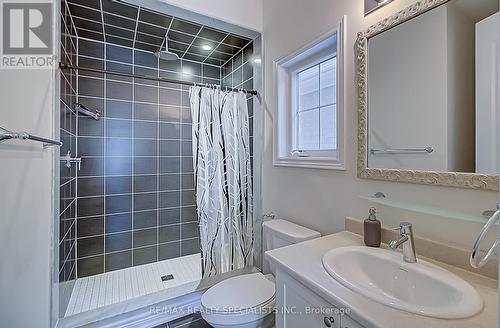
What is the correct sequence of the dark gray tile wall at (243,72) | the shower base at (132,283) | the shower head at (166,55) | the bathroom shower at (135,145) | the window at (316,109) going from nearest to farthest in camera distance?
the window at (316,109) < the shower base at (132,283) < the bathroom shower at (135,145) < the dark gray tile wall at (243,72) < the shower head at (166,55)

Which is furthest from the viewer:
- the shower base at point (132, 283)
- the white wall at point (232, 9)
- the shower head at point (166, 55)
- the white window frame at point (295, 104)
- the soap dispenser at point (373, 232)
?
the shower head at point (166, 55)

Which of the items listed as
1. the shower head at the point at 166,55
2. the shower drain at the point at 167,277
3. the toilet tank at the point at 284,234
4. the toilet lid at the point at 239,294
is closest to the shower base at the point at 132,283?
the shower drain at the point at 167,277

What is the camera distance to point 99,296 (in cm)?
201

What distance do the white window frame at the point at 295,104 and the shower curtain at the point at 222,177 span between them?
32 centimetres

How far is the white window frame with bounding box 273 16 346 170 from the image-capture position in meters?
1.34

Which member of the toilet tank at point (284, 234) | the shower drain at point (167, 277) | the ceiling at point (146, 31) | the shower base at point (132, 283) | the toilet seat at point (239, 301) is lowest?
the shower drain at point (167, 277)

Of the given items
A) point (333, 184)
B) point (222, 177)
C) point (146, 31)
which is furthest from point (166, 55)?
point (333, 184)

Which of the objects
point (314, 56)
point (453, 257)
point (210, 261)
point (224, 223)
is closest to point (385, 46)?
point (314, 56)

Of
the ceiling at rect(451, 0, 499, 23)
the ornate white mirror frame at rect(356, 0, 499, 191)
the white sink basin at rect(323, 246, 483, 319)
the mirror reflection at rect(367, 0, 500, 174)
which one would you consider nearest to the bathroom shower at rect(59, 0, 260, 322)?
the ornate white mirror frame at rect(356, 0, 499, 191)

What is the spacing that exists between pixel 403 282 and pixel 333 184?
2.02ft

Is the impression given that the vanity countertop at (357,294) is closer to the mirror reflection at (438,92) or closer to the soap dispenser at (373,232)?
the soap dispenser at (373,232)

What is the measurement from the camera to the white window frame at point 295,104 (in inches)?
52.8

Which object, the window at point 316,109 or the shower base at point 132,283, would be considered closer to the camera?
the window at point 316,109

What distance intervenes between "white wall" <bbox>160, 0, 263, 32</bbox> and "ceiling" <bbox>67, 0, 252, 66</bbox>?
183mm
